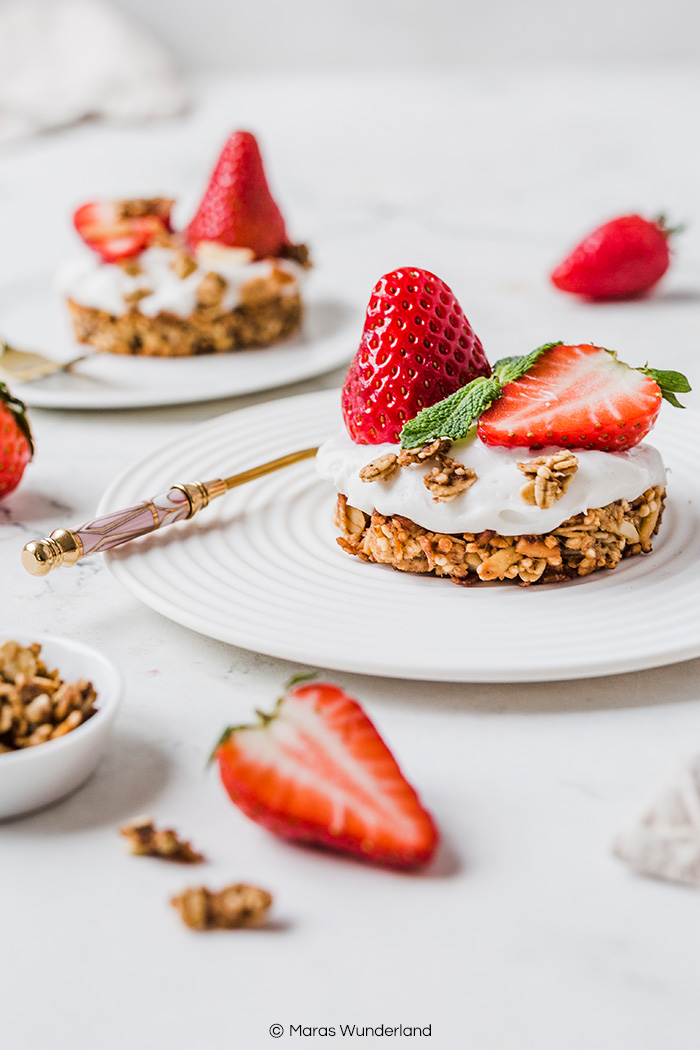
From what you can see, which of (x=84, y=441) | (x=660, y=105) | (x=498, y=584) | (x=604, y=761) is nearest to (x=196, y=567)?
(x=498, y=584)

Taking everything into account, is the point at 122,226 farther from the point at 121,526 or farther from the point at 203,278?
the point at 121,526

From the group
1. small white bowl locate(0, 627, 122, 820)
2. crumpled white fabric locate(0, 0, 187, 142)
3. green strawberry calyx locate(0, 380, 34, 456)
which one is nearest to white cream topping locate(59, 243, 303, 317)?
green strawberry calyx locate(0, 380, 34, 456)

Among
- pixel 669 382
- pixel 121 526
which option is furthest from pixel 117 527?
pixel 669 382

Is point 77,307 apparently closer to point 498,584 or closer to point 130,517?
point 130,517

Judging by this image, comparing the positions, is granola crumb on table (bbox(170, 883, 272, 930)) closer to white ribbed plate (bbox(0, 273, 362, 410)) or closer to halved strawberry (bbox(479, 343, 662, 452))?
halved strawberry (bbox(479, 343, 662, 452))

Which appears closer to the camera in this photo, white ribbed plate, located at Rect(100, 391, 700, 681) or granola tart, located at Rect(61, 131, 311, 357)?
white ribbed plate, located at Rect(100, 391, 700, 681)
